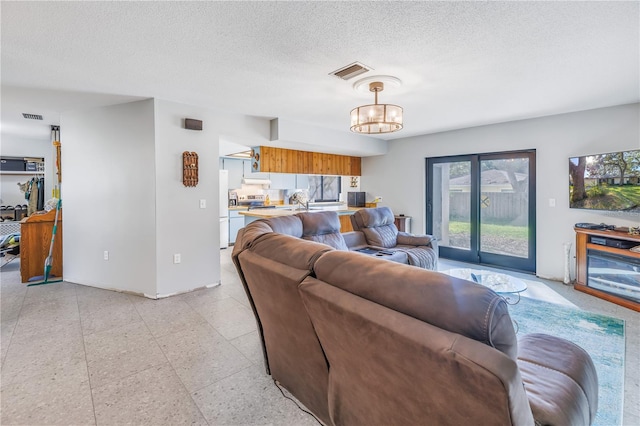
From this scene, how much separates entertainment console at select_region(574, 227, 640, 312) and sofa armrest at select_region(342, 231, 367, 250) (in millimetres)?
2706

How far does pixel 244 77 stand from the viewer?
2.96 m

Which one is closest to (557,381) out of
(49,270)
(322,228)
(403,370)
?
(403,370)

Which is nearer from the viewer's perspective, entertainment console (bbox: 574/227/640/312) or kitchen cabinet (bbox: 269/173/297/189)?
entertainment console (bbox: 574/227/640/312)

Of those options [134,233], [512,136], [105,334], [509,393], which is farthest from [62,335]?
[512,136]

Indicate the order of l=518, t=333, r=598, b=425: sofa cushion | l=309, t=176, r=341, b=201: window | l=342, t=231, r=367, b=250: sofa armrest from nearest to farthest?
l=518, t=333, r=598, b=425: sofa cushion → l=342, t=231, r=367, b=250: sofa armrest → l=309, t=176, r=341, b=201: window

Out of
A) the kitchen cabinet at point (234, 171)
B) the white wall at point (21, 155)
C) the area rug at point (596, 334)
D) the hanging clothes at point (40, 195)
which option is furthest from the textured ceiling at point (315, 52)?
the kitchen cabinet at point (234, 171)

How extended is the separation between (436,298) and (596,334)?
285 centimetres

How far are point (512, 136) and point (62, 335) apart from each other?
606 centimetres

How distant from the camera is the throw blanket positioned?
4066 millimetres

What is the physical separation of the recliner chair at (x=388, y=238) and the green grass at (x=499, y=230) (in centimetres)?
125

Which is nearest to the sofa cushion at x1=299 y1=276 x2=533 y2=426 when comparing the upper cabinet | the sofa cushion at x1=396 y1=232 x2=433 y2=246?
the sofa cushion at x1=396 y1=232 x2=433 y2=246

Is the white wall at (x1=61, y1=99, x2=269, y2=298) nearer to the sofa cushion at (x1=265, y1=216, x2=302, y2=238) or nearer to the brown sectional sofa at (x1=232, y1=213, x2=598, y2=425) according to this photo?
the sofa cushion at (x1=265, y1=216, x2=302, y2=238)

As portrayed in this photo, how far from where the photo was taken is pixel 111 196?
3939 mm

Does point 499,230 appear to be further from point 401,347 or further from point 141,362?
point 141,362
